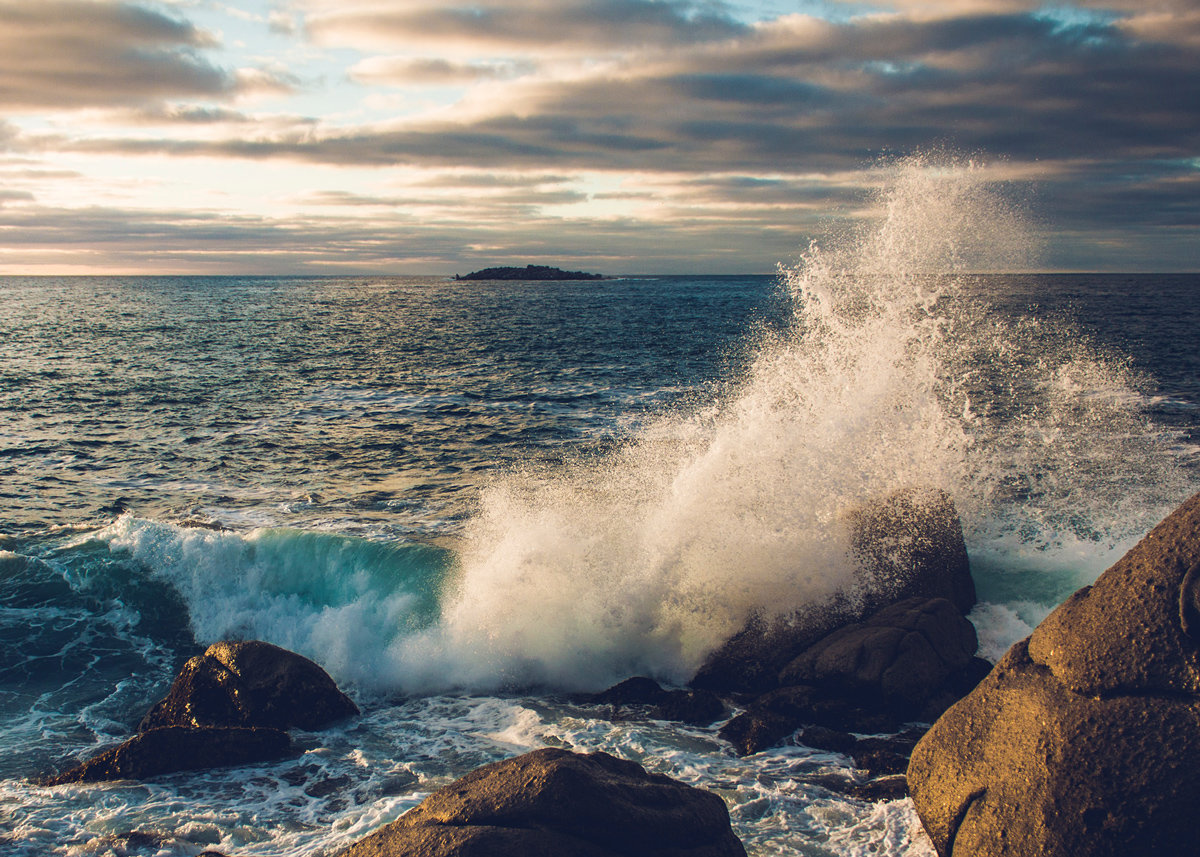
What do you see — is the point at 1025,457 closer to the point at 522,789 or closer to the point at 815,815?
the point at 815,815

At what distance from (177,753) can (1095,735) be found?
7.80m

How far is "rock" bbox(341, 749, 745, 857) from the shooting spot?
4586mm

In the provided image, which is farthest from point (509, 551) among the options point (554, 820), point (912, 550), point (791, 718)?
point (554, 820)

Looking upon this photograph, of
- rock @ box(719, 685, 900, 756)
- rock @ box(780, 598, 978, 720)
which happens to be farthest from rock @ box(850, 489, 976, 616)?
rock @ box(719, 685, 900, 756)

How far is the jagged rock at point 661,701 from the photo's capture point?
8672mm

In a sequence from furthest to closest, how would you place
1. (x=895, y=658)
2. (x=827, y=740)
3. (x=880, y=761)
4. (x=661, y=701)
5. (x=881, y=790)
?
(x=661, y=701), (x=895, y=658), (x=827, y=740), (x=880, y=761), (x=881, y=790)

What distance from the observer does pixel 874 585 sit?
10367mm

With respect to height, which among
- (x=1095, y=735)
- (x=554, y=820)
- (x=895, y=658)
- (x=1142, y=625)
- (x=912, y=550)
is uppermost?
(x=1142, y=625)

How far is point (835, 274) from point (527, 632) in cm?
907

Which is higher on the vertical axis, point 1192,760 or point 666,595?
point 1192,760

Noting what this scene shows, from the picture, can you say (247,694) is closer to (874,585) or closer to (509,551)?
(509,551)

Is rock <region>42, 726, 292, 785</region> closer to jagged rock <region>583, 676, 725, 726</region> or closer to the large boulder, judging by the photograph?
jagged rock <region>583, 676, 725, 726</region>

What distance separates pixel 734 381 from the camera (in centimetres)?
3153

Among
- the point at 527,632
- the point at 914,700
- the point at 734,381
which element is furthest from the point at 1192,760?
the point at 734,381
